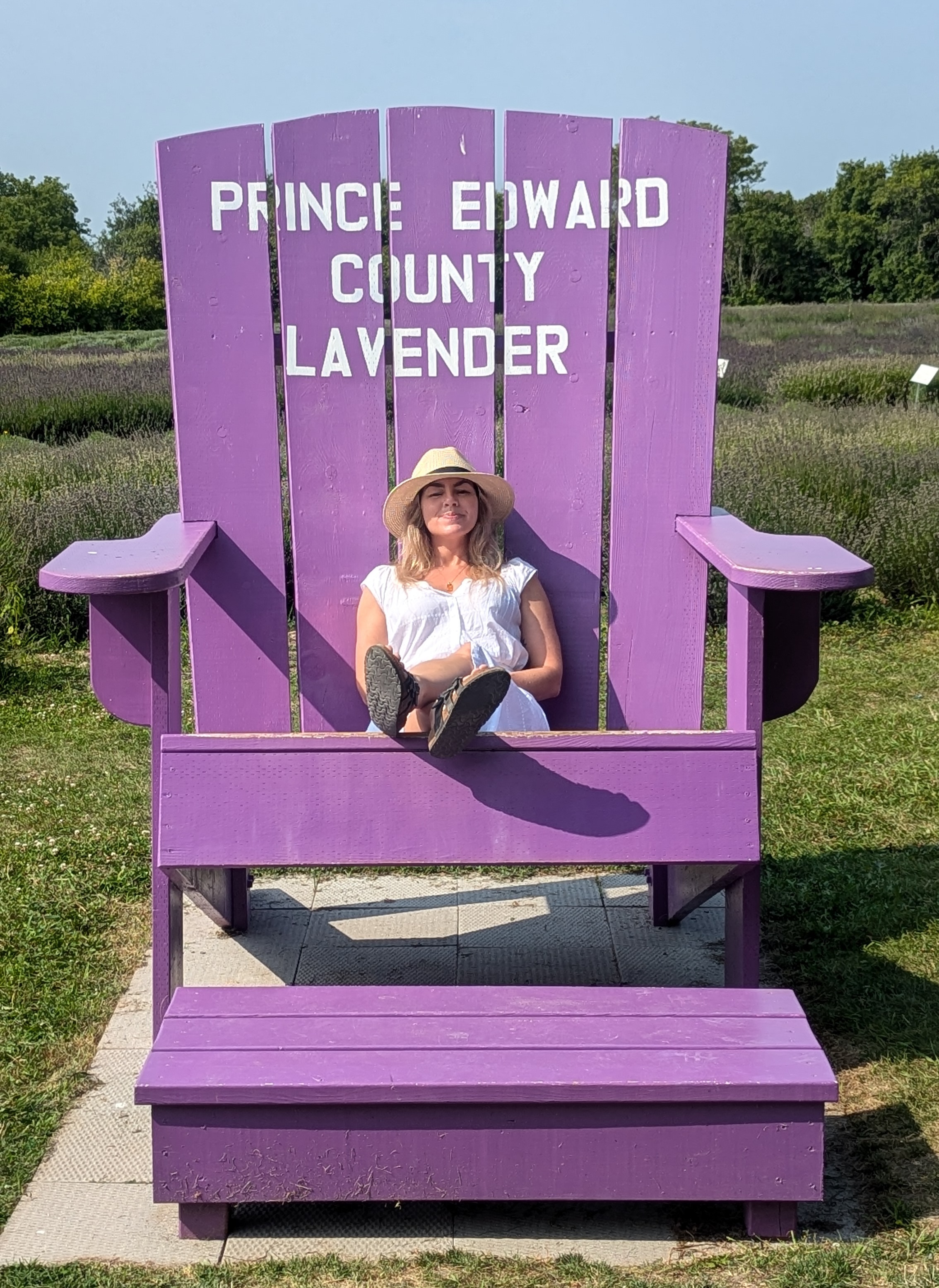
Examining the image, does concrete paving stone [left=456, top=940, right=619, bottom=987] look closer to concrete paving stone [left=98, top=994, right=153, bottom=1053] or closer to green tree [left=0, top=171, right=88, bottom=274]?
concrete paving stone [left=98, top=994, right=153, bottom=1053]

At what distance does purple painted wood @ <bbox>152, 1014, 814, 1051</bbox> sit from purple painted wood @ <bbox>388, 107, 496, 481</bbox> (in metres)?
1.35

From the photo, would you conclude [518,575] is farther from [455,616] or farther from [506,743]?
[506,743]

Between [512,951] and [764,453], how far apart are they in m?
4.62

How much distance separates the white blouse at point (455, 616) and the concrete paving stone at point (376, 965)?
25.9 inches

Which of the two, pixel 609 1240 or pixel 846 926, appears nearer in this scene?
pixel 609 1240

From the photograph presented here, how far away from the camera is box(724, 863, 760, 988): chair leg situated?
253 centimetres

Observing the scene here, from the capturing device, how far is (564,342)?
3.03 m

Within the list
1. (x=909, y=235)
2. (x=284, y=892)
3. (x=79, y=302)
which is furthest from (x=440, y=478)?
(x=909, y=235)

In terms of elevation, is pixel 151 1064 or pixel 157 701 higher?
pixel 157 701

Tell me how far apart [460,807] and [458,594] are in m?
0.71

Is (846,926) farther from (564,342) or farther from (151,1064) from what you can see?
Result: (151,1064)

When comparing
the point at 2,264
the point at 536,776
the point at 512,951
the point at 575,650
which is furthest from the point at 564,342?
the point at 2,264

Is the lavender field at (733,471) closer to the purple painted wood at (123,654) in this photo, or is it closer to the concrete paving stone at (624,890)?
the concrete paving stone at (624,890)

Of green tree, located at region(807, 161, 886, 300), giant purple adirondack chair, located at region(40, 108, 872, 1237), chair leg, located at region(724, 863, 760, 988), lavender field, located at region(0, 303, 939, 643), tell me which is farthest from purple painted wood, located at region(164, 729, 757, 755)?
green tree, located at region(807, 161, 886, 300)
